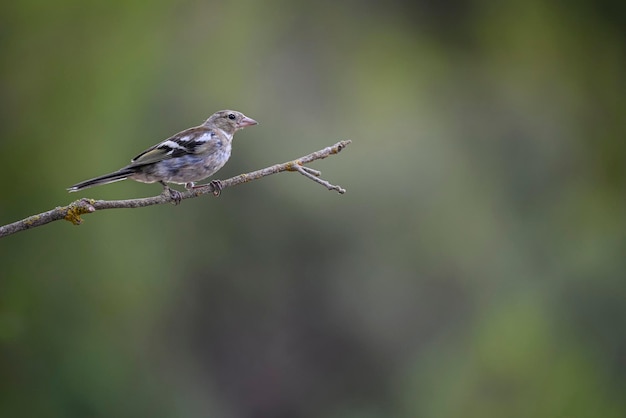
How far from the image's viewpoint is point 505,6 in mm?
14094

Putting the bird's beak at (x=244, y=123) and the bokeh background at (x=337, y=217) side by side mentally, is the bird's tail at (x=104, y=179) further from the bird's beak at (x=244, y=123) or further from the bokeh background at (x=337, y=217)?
the bokeh background at (x=337, y=217)

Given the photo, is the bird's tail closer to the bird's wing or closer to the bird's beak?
the bird's wing

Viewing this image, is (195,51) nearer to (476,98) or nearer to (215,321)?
(215,321)

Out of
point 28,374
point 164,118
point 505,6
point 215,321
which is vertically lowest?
point 28,374

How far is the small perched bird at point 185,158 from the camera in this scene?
4.76 meters

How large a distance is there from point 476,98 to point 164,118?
624 centimetres

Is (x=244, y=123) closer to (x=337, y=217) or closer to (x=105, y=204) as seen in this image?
(x=105, y=204)

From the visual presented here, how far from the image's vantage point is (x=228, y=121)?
579 centimetres

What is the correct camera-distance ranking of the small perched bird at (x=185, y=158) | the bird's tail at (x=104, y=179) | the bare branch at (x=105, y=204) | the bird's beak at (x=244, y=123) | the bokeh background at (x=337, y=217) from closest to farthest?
the bare branch at (x=105, y=204) < the bird's tail at (x=104, y=179) < the small perched bird at (x=185, y=158) < the bird's beak at (x=244, y=123) < the bokeh background at (x=337, y=217)

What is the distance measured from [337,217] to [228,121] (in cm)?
617

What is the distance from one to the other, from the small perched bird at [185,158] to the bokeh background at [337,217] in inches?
172

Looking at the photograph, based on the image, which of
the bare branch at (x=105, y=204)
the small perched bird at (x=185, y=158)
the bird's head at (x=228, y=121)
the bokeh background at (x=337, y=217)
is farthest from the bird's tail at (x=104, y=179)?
the bokeh background at (x=337, y=217)

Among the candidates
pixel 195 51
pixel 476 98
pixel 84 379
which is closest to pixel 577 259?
pixel 476 98

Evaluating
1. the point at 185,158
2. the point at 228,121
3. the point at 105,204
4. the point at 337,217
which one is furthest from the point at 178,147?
the point at 337,217
